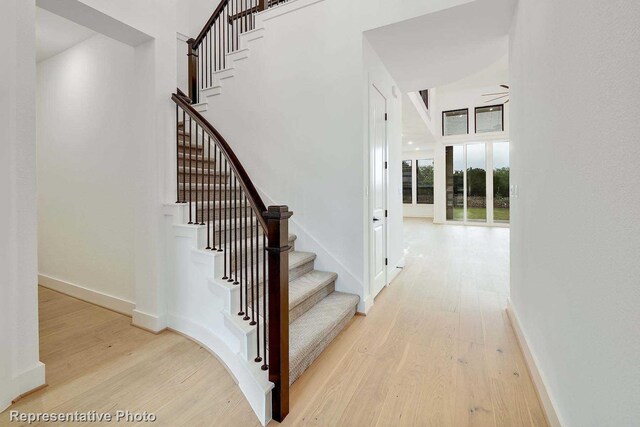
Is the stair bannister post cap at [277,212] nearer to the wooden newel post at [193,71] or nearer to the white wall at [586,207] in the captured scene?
the white wall at [586,207]

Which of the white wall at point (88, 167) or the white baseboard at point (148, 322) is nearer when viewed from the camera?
the white baseboard at point (148, 322)

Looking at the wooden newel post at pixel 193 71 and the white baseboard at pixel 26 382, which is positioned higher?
the wooden newel post at pixel 193 71

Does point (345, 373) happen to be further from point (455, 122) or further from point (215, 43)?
point (455, 122)

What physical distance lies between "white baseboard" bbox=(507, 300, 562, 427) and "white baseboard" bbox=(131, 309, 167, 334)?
2826 mm

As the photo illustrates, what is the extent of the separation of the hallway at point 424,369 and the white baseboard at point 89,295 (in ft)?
6.92

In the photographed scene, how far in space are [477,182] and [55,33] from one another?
1097 centimetres

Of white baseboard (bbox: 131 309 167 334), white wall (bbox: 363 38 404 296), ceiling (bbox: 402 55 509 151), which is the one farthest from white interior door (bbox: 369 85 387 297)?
ceiling (bbox: 402 55 509 151)

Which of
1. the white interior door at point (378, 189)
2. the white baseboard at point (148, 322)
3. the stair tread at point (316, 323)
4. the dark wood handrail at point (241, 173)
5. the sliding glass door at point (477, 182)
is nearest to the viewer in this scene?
the dark wood handrail at point (241, 173)

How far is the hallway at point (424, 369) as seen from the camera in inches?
64.0

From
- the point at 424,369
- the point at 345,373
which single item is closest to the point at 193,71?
the point at 345,373

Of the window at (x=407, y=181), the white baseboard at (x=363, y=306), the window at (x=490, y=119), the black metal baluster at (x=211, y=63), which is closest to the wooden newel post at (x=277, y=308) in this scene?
the white baseboard at (x=363, y=306)

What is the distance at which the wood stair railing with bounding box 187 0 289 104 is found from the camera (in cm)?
393

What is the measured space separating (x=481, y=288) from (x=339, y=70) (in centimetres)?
313

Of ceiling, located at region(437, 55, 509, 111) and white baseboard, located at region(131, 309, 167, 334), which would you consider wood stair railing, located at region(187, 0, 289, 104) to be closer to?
white baseboard, located at region(131, 309, 167, 334)
